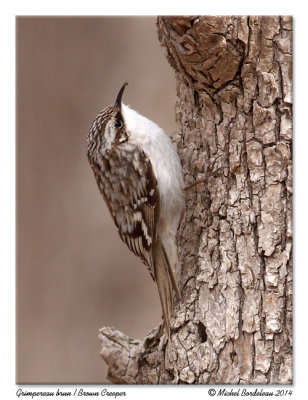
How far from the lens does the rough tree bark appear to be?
69.6 inches

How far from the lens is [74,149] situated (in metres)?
2.84

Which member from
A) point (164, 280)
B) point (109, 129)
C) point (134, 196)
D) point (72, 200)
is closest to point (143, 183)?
point (134, 196)

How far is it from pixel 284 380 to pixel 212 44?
112cm

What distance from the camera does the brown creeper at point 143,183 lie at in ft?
7.03

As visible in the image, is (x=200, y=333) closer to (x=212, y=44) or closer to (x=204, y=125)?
(x=204, y=125)

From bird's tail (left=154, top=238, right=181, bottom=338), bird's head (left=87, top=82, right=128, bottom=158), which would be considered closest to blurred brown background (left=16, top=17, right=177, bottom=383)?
bird's head (left=87, top=82, right=128, bottom=158)

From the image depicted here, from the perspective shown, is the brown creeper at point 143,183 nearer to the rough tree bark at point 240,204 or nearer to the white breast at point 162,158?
the white breast at point 162,158

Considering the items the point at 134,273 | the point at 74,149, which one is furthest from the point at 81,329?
the point at 74,149

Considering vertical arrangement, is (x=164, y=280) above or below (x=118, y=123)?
below

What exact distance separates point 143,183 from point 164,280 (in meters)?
0.39

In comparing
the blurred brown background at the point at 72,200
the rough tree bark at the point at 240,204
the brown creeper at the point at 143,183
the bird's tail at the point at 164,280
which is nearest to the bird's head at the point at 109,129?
the brown creeper at the point at 143,183

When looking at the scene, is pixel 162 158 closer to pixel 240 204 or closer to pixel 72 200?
pixel 240 204

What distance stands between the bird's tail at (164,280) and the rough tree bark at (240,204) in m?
0.08

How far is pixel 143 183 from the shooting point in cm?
217
